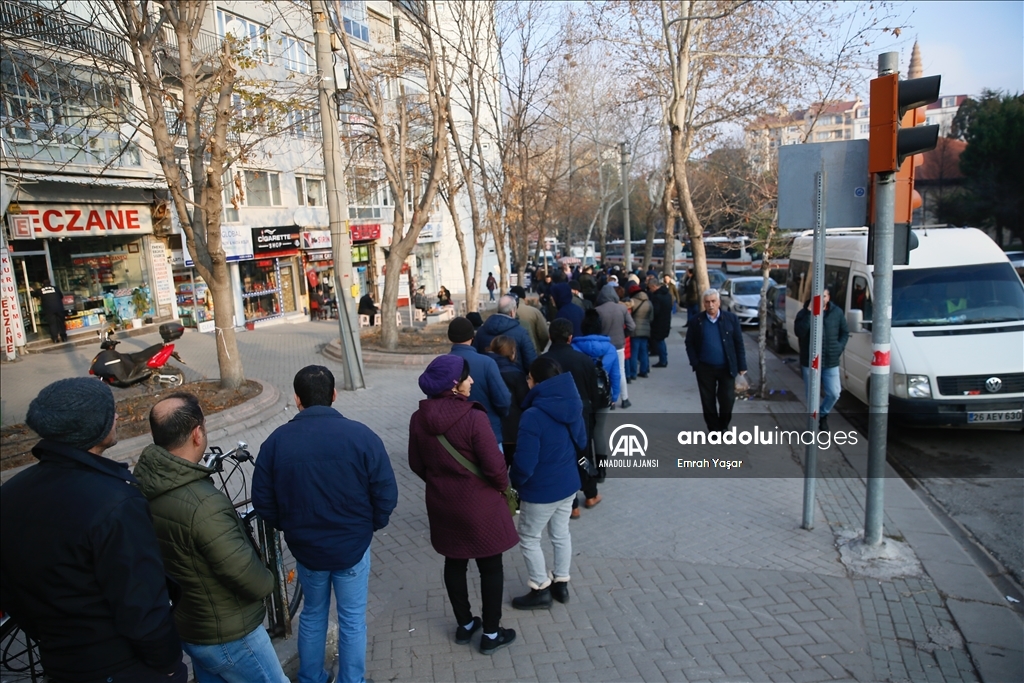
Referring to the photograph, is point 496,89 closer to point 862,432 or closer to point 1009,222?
point 862,432

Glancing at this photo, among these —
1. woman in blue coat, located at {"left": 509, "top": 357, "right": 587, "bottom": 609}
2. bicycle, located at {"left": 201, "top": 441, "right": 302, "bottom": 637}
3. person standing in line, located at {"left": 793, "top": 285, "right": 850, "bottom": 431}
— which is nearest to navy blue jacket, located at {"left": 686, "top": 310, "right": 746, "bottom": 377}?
person standing in line, located at {"left": 793, "top": 285, "right": 850, "bottom": 431}

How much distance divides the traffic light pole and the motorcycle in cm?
1060

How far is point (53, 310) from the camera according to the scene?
1683cm

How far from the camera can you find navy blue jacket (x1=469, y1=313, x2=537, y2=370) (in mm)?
6406

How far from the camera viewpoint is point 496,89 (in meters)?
19.2

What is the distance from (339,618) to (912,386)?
7.04 m

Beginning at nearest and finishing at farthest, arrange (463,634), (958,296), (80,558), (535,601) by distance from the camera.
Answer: (80,558), (463,634), (535,601), (958,296)

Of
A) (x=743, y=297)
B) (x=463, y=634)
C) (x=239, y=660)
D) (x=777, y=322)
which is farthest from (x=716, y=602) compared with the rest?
(x=743, y=297)

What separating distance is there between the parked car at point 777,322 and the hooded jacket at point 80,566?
14.0 m

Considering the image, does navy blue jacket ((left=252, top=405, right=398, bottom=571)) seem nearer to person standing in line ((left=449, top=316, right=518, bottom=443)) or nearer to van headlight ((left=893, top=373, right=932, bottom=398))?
person standing in line ((left=449, top=316, right=518, bottom=443))

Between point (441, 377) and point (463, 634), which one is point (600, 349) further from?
point (463, 634)

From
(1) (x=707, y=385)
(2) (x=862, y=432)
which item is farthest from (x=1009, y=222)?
(1) (x=707, y=385)

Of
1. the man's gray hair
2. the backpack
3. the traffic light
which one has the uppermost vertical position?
the traffic light

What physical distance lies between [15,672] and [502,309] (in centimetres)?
593
